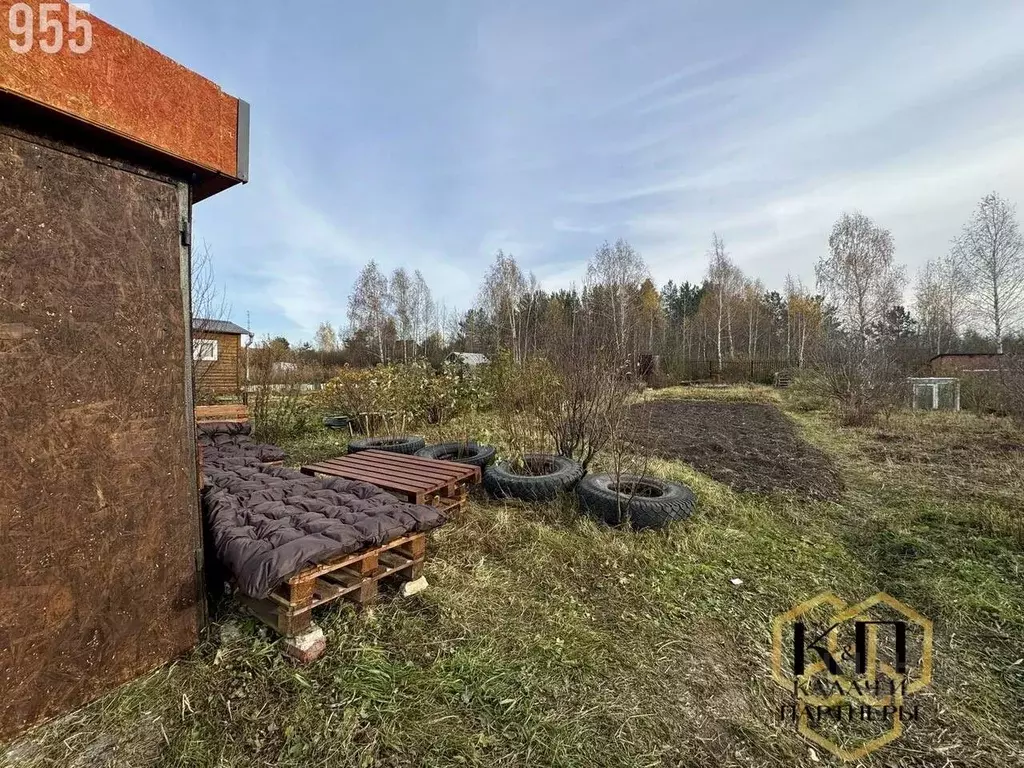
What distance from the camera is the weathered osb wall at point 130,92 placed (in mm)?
1314

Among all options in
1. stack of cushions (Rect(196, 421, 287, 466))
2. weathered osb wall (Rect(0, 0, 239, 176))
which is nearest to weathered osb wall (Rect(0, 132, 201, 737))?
A: weathered osb wall (Rect(0, 0, 239, 176))

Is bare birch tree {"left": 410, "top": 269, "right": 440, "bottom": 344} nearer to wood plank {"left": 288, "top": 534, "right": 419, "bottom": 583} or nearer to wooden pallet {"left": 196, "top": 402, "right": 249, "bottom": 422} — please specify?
wooden pallet {"left": 196, "top": 402, "right": 249, "bottom": 422}

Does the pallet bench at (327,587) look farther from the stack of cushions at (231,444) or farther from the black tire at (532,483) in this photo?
the stack of cushions at (231,444)

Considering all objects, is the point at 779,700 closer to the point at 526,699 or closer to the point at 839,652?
the point at 839,652

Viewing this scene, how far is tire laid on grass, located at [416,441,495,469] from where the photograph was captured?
4840mm

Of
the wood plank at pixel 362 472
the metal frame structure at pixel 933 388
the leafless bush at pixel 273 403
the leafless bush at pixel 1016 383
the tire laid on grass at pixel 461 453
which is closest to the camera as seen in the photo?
the wood plank at pixel 362 472

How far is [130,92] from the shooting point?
1.57 m

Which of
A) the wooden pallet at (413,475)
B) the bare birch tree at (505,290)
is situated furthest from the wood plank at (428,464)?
the bare birch tree at (505,290)

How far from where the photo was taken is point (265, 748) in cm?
149

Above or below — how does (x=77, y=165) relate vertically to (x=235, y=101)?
below

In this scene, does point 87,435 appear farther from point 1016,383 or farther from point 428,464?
point 1016,383

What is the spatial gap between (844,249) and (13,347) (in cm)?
1465

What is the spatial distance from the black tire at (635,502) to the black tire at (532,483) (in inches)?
7.5

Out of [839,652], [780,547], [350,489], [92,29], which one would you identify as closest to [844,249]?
[780,547]
